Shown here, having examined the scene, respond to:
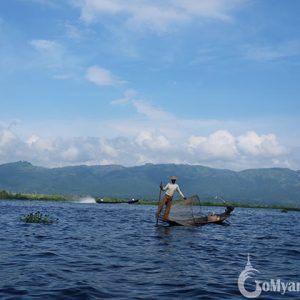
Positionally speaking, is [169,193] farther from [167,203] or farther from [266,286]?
[266,286]

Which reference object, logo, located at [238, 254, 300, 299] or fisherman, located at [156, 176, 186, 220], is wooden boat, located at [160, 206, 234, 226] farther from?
logo, located at [238, 254, 300, 299]

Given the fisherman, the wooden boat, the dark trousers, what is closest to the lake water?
the fisherman

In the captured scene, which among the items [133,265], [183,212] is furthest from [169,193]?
[133,265]

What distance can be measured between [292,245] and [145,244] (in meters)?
9.00

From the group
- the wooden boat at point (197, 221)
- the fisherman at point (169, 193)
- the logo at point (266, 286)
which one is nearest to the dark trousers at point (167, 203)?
the fisherman at point (169, 193)

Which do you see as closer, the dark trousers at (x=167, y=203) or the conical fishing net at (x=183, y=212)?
the dark trousers at (x=167, y=203)

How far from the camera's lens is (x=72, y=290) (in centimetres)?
1249

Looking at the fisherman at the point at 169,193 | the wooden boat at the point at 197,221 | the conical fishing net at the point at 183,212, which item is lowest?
the wooden boat at the point at 197,221

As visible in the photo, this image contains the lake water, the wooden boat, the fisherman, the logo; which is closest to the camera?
the lake water

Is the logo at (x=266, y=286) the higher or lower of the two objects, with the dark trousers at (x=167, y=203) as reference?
lower

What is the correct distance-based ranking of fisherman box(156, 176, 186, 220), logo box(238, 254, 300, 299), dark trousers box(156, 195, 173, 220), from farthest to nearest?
dark trousers box(156, 195, 173, 220), fisherman box(156, 176, 186, 220), logo box(238, 254, 300, 299)

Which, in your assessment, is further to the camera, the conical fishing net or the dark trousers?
the conical fishing net

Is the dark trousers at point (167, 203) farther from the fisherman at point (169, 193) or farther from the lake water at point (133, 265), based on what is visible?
the lake water at point (133, 265)

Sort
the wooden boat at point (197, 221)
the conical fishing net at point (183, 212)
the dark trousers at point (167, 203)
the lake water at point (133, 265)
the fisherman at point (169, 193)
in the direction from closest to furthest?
the lake water at point (133, 265), the fisherman at point (169, 193), the dark trousers at point (167, 203), the wooden boat at point (197, 221), the conical fishing net at point (183, 212)
